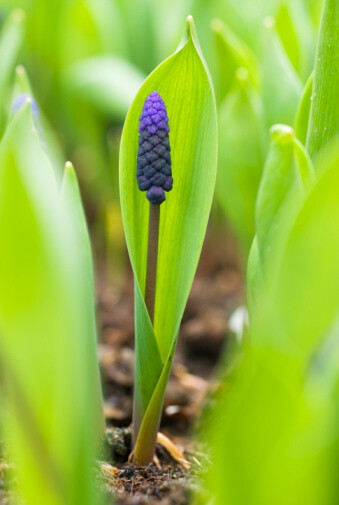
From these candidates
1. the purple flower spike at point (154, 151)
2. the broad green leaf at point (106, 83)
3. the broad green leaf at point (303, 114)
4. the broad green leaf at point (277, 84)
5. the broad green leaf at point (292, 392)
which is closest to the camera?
the broad green leaf at point (292, 392)

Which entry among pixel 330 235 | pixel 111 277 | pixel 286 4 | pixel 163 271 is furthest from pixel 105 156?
pixel 330 235

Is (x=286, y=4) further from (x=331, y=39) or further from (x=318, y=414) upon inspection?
(x=318, y=414)

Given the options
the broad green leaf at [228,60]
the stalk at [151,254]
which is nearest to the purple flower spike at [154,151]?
the stalk at [151,254]

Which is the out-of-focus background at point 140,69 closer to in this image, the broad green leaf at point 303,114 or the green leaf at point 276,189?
the broad green leaf at point 303,114

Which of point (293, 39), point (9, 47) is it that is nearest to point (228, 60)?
point (293, 39)

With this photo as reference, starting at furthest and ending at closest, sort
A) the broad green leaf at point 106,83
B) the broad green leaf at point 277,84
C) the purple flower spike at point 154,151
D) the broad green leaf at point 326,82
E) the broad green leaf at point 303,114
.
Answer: the broad green leaf at point 106,83 < the broad green leaf at point 277,84 < the broad green leaf at point 303,114 < the broad green leaf at point 326,82 < the purple flower spike at point 154,151

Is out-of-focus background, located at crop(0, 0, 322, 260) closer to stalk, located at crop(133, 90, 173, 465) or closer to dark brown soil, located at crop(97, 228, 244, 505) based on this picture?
dark brown soil, located at crop(97, 228, 244, 505)

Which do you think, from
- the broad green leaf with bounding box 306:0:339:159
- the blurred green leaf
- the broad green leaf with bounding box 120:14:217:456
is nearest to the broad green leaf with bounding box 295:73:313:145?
the broad green leaf with bounding box 306:0:339:159
